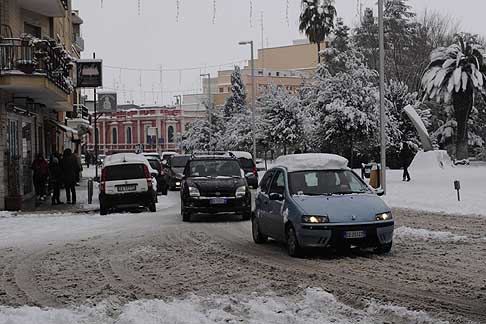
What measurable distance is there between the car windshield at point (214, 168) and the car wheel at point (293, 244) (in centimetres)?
733

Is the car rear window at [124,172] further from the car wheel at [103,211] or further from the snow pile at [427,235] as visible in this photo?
the snow pile at [427,235]

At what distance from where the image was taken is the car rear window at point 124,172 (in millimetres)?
21312

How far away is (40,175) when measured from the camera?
26484 millimetres

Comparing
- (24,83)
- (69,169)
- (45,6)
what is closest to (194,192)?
(24,83)

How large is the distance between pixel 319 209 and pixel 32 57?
1455 cm

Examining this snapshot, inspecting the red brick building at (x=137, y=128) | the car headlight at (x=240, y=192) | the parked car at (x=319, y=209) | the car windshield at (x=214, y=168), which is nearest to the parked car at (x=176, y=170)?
the car windshield at (x=214, y=168)

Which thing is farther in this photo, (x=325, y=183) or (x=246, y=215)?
(x=246, y=215)

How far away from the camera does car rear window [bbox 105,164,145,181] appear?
21312 mm

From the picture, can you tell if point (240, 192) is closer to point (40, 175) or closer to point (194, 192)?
point (194, 192)

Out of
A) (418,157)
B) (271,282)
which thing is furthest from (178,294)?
(418,157)

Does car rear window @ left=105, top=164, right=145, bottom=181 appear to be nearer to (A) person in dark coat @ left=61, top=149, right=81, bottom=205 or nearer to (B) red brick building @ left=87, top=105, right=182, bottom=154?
(A) person in dark coat @ left=61, top=149, right=81, bottom=205

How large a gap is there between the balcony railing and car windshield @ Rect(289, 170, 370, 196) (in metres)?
11.9

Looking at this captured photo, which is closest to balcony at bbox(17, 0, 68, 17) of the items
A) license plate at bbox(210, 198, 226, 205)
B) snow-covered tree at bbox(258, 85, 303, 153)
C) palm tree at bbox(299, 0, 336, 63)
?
license plate at bbox(210, 198, 226, 205)

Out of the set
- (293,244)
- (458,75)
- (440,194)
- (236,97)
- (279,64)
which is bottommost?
(440,194)
